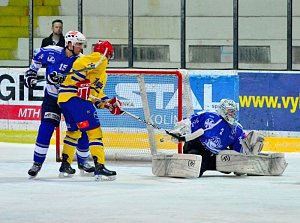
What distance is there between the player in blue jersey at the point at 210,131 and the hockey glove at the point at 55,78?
1124 millimetres

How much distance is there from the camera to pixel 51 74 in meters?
10.7

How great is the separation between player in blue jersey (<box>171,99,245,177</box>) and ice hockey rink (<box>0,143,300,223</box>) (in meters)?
0.22

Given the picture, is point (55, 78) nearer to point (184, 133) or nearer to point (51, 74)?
point (51, 74)

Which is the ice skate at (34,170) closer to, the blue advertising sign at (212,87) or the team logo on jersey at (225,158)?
the team logo on jersey at (225,158)

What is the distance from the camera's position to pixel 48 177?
35.8 feet

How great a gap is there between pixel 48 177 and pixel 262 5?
5.55 m

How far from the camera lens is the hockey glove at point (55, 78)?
34.8 feet

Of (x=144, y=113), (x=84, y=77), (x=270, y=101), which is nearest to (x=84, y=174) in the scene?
(x=84, y=77)

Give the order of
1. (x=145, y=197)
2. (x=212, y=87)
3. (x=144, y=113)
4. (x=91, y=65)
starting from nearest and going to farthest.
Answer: (x=145, y=197) → (x=91, y=65) → (x=144, y=113) → (x=212, y=87)

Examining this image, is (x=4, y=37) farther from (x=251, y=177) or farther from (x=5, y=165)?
(x=251, y=177)

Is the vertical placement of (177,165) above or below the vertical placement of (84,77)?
below

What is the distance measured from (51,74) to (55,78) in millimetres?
61

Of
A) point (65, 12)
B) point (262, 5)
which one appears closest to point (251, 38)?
point (262, 5)

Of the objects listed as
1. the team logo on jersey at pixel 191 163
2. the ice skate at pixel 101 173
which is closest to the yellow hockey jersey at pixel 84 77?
the ice skate at pixel 101 173
